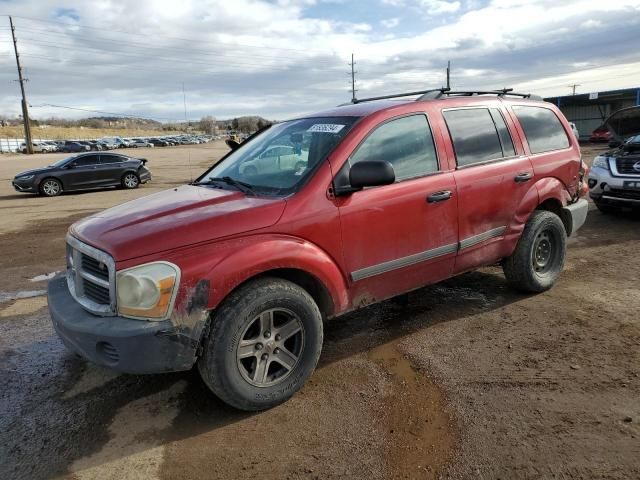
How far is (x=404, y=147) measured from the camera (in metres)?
3.87

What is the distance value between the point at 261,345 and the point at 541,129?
3.56 meters

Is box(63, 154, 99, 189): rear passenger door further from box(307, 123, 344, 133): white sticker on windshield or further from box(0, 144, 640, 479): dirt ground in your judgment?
box(307, 123, 344, 133): white sticker on windshield

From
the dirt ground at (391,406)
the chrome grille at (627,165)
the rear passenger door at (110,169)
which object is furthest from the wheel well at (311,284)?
the rear passenger door at (110,169)

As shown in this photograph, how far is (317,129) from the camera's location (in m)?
3.91

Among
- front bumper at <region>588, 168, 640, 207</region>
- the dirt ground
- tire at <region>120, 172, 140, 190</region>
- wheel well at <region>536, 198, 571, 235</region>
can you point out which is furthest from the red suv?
tire at <region>120, 172, 140, 190</region>

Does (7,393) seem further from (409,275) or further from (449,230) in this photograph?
(449,230)

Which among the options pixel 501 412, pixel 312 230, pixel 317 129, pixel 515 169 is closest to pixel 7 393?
pixel 312 230

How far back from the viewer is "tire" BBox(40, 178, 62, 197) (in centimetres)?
1644

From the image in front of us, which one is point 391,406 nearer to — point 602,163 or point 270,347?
point 270,347

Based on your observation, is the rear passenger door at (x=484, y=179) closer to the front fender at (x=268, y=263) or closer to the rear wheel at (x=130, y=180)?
the front fender at (x=268, y=263)

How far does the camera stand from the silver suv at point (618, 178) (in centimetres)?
800

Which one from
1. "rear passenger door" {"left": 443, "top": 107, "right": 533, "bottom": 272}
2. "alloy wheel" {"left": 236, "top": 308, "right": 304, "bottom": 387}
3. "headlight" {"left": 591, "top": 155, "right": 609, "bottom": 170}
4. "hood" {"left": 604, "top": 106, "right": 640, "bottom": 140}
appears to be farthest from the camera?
"hood" {"left": 604, "top": 106, "right": 640, "bottom": 140}

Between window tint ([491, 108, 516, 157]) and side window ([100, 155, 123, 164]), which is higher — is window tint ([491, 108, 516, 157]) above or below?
above

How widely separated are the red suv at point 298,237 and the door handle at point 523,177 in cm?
2
